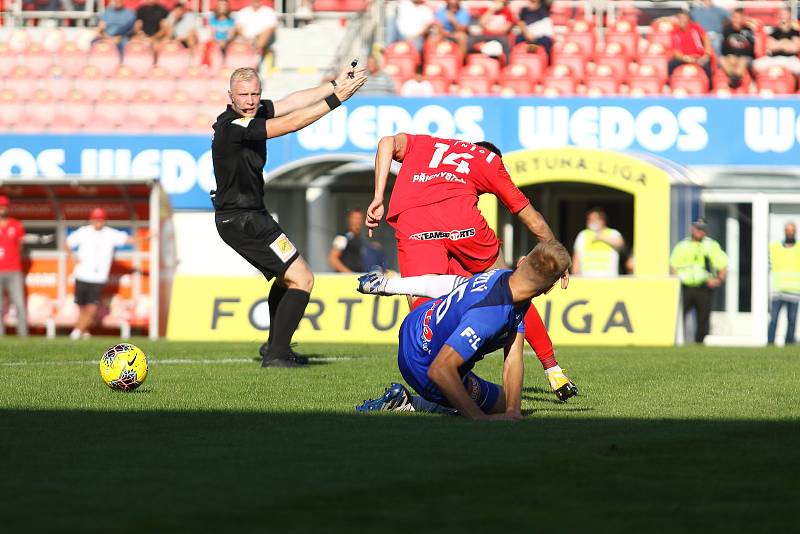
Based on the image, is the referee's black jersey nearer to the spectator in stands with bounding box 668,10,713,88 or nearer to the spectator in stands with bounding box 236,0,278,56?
the spectator in stands with bounding box 668,10,713,88

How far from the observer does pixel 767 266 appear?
21641 mm

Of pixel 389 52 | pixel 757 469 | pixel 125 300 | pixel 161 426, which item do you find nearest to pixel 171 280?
pixel 125 300

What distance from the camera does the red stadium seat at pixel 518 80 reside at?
74.7ft

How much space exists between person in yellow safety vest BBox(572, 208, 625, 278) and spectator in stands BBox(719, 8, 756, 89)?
13.6ft

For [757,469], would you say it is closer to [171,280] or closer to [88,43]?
[171,280]

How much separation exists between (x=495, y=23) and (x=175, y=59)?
203 inches

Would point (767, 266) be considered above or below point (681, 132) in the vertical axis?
below

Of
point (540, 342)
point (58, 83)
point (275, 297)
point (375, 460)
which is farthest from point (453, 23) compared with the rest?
point (375, 460)

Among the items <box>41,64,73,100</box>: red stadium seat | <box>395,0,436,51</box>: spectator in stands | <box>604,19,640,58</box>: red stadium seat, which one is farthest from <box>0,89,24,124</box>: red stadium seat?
<box>604,19,640,58</box>: red stadium seat

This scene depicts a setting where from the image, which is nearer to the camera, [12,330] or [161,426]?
[161,426]

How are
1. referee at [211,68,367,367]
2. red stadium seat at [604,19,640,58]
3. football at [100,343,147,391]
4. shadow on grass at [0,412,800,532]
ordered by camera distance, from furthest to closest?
red stadium seat at [604,19,640,58]
referee at [211,68,367,367]
football at [100,343,147,391]
shadow on grass at [0,412,800,532]

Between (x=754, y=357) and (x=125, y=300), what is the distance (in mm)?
10182

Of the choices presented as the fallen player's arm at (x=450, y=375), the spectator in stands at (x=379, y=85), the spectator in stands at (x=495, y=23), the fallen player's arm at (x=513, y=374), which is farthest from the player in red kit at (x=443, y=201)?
the spectator in stands at (x=495, y=23)

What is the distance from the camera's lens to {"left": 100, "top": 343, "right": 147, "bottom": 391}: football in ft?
31.5
